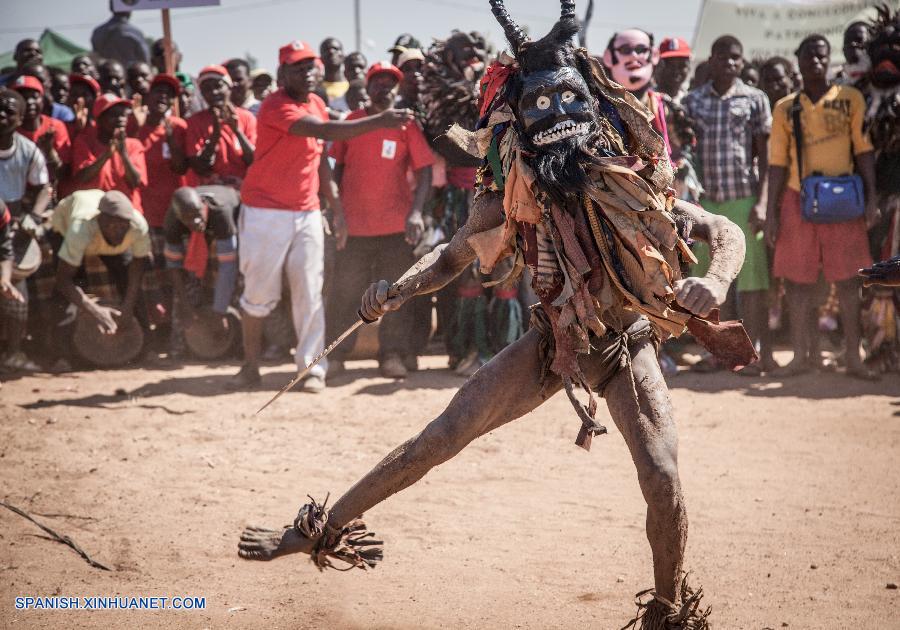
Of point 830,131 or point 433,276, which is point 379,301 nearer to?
point 433,276

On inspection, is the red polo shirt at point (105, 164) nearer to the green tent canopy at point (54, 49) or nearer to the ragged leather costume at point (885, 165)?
the ragged leather costume at point (885, 165)

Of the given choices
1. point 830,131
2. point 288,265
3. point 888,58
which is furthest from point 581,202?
point 888,58

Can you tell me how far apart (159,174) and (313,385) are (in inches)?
112

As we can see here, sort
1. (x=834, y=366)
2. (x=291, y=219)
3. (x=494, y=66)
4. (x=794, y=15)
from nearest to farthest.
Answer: (x=494, y=66)
(x=291, y=219)
(x=834, y=366)
(x=794, y=15)

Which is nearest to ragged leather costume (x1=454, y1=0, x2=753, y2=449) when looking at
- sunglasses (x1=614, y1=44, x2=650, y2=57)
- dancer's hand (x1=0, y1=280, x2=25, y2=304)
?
sunglasses (x1=614, y1=44, x2=650, y2=57)

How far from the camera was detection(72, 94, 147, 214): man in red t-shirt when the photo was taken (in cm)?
948

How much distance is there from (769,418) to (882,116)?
2750 mm

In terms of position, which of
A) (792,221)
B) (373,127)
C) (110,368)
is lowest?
(110,368)

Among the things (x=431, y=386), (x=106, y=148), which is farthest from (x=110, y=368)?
(x=431, y=386)

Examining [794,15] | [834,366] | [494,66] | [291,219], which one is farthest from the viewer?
[794,15]

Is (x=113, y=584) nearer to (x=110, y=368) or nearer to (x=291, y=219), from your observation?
(x=291, y=219)

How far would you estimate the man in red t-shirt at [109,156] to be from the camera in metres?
9.48

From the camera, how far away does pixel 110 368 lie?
943 cm

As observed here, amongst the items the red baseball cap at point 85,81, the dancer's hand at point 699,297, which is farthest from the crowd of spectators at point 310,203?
the dancer's hand at point 699,297
